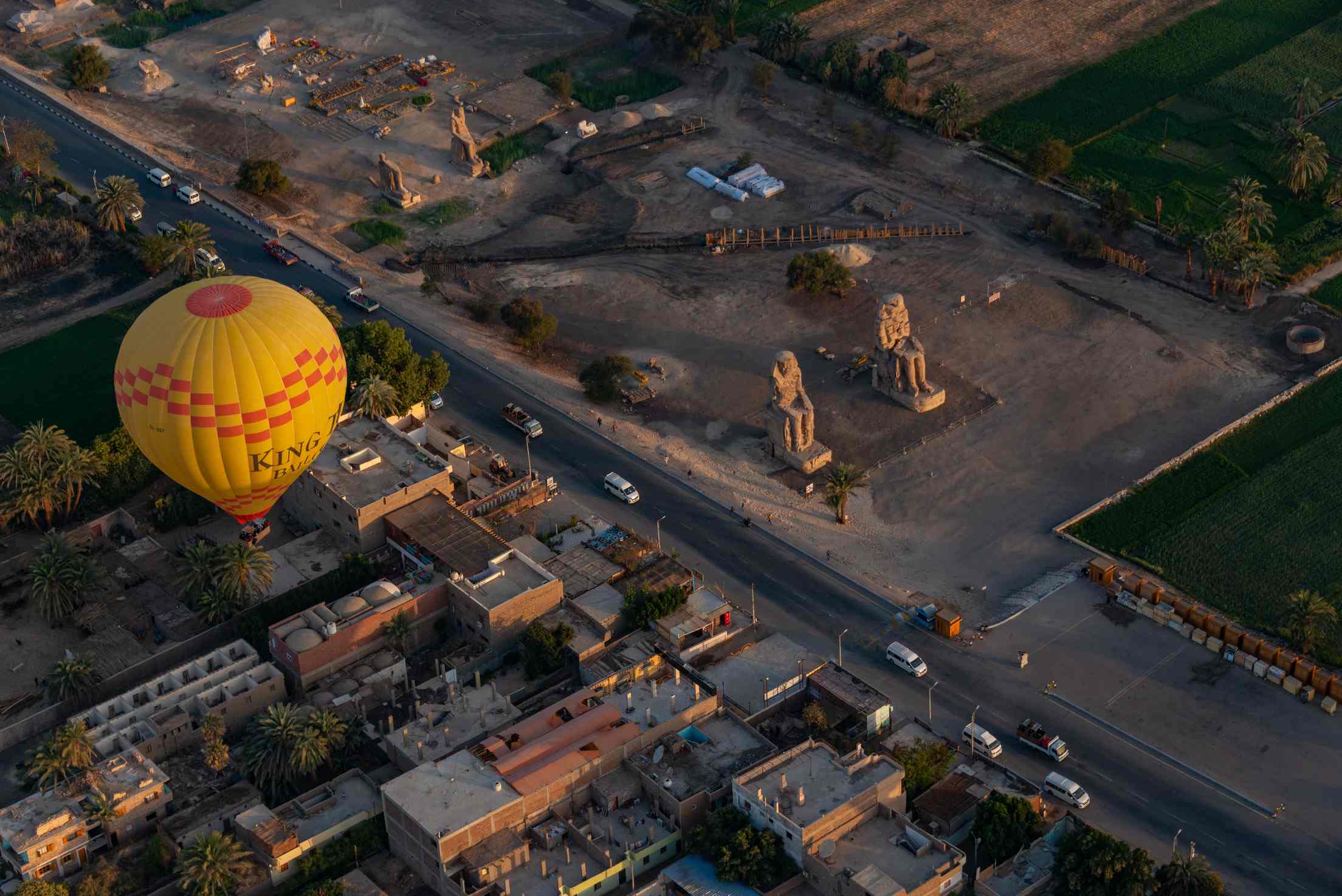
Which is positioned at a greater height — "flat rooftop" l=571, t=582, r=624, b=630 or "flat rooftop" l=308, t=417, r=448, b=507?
"flat rooftop" l=308, t=417, r=448, b=507

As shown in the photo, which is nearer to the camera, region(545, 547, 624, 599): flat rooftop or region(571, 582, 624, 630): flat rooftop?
region(571, 582, 624, 630): flat rooftop

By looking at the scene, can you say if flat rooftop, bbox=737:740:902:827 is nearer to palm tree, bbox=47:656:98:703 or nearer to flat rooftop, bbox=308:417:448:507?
flat rooftop, bbox=308:417:448:507

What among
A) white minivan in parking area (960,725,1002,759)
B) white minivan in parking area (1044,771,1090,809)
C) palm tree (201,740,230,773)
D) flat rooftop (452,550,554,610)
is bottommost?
palm tree (201,740,230,773)

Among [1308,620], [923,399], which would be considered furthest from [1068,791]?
[923,399]

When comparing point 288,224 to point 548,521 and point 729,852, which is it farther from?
point 729,852

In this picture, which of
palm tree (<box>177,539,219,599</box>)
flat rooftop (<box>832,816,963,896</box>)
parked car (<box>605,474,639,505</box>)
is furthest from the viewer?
parked car (<box>605,474,639,505</box>)

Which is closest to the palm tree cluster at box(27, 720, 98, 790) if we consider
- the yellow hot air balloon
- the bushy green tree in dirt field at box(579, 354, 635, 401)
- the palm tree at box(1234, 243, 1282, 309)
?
the yellow hot air balloon

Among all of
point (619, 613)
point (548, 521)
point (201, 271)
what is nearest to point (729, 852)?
point (619, 613)
